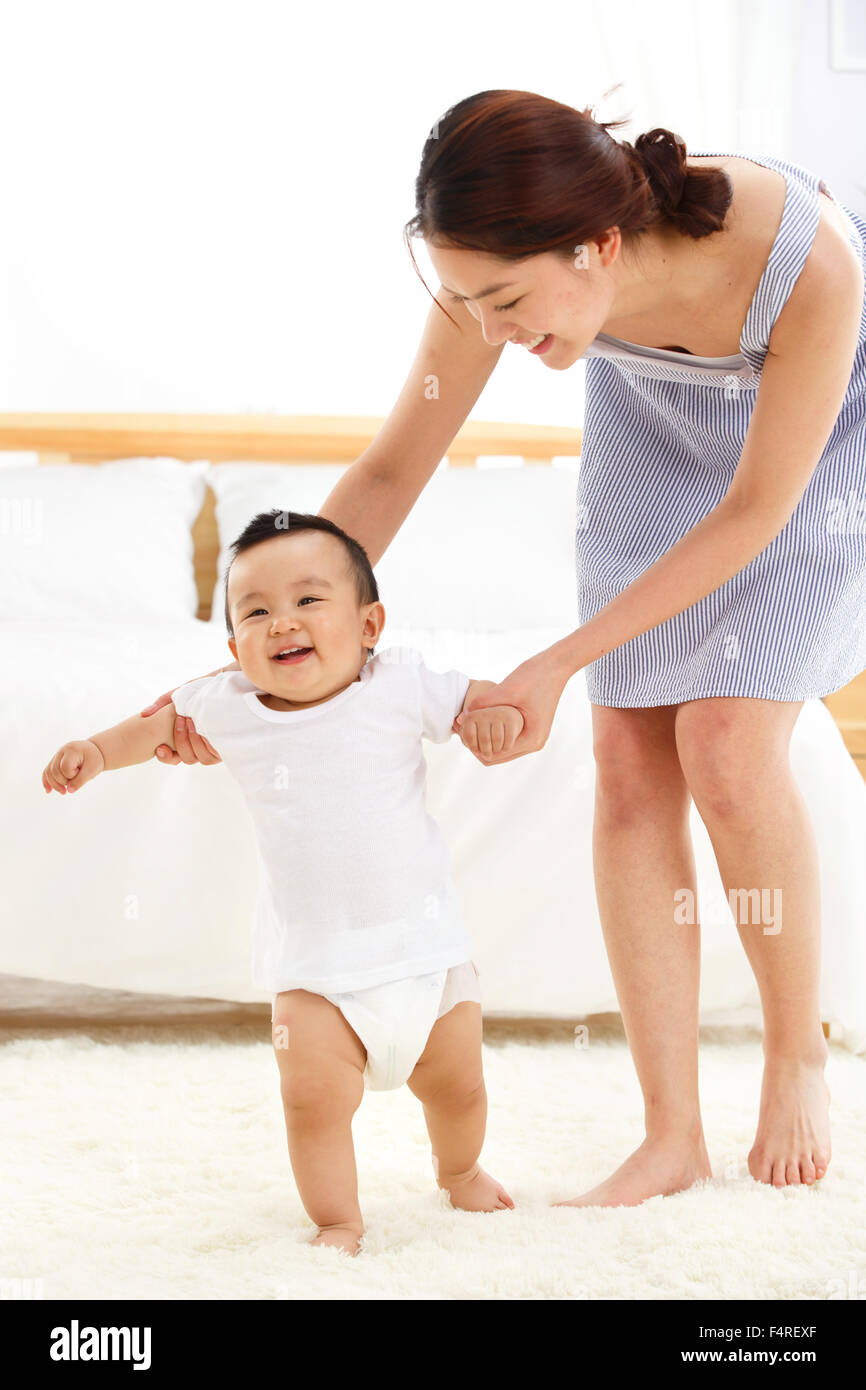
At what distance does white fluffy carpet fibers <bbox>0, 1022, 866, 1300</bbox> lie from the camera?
86 cm

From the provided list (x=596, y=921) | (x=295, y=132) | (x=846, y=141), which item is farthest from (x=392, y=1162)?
(x=846, y=141)

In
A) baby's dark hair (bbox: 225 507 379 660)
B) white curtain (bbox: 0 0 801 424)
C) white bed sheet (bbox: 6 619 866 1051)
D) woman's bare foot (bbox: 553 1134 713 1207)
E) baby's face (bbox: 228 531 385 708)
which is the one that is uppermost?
white curtain (bbox: 0 0 801 424)

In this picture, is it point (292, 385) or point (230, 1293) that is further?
point (292, 385)

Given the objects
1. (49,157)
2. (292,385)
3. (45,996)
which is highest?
(49,157)

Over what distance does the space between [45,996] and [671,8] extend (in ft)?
7.87

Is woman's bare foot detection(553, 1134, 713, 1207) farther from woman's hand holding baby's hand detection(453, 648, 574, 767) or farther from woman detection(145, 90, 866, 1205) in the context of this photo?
woman's hand holding baby's hand detection(453, 648, 574, 767)

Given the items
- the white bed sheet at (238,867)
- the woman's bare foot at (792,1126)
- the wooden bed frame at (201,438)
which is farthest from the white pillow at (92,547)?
the woman's bare foot at (792,1126)

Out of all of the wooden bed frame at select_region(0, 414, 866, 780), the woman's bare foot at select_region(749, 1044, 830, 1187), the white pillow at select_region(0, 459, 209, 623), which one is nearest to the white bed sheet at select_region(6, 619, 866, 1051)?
the woman's bare foot at select_region(749, 1044, 830, 1187)

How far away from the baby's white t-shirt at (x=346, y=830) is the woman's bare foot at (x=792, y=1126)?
0.94 ft

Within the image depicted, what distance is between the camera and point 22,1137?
118cm

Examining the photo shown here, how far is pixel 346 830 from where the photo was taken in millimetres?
954

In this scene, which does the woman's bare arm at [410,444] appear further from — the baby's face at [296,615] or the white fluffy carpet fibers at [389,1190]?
the white fluffy carpet fibers at [389,1190]

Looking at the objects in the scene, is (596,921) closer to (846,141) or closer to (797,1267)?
(797,1267)

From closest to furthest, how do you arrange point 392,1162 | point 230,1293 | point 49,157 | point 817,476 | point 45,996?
point 230,1293
point 817,476
point 392,1162
point 45,996
point 49,157
